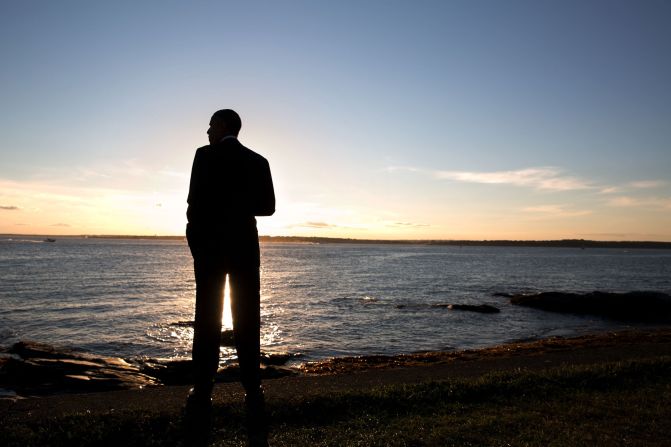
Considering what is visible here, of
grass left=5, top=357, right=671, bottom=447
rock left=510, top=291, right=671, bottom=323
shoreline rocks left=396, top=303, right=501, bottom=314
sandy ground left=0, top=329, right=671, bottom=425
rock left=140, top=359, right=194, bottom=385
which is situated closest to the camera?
grass left=5, top=357, right=671, bottom=447

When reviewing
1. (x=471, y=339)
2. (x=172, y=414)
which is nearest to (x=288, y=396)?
(x=172, y=414)

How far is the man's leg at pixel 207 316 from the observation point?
3898mm

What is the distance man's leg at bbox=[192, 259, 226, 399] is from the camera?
153 inches

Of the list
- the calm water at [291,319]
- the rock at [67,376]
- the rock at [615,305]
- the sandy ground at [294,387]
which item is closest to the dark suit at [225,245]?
the sandy ground at [294,387]

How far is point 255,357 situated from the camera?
4035mm

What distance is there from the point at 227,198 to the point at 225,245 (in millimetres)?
379

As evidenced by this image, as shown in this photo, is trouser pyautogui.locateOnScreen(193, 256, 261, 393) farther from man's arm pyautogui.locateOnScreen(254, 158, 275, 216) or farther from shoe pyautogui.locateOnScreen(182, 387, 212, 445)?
man's arm pyautogui.locateOnScreen(254, 158, 275, 216)

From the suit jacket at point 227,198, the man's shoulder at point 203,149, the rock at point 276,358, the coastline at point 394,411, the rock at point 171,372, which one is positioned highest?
the man's shoulder at point 203,149

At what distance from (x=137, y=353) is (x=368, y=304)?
18.5 meters

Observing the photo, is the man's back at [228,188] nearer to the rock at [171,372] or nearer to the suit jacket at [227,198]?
the suit jacket at [227,198]

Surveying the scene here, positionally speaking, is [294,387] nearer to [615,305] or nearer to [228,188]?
[228,188]

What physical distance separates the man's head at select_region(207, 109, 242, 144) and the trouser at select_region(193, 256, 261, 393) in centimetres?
104

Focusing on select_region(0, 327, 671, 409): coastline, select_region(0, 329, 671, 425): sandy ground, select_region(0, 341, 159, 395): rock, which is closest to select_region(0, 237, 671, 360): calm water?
select_region(0, 327, 671, 409): coastline

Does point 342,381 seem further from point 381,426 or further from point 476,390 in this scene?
point 381,426
